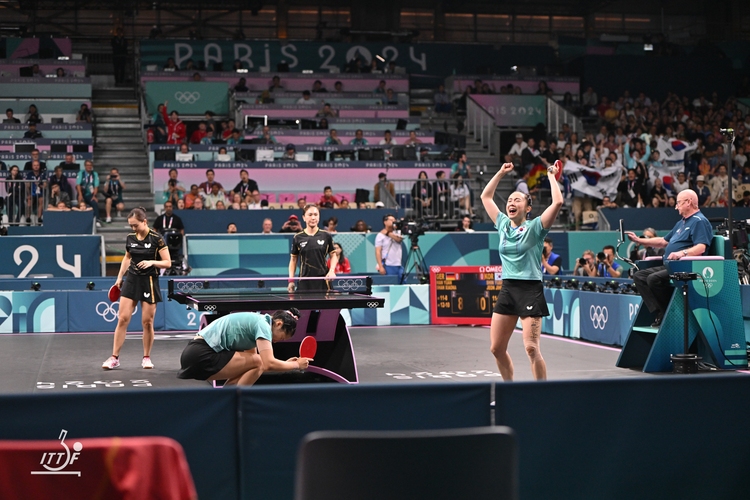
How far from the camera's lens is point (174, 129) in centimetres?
2367

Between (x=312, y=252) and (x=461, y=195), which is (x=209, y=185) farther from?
(x=312, y=252)

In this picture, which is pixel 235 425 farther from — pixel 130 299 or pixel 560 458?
pixel 130 299

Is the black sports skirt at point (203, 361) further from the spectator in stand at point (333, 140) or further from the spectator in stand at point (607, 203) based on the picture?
the spectator in stand at point (333, 140)

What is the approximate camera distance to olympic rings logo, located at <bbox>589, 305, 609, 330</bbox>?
13666 millimetres

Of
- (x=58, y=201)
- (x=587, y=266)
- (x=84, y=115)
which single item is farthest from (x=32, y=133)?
(x=587, y=266)

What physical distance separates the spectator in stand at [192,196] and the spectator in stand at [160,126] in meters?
3.68

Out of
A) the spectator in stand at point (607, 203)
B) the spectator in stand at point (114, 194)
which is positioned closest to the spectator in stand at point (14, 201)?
the spectator in stand at point (114, 194)

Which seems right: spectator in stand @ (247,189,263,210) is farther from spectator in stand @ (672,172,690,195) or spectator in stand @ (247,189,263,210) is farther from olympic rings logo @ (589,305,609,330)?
spectator in stand @ (672,172,690,195)

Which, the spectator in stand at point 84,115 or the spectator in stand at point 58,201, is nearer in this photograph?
the spectator in stand at point 58,201

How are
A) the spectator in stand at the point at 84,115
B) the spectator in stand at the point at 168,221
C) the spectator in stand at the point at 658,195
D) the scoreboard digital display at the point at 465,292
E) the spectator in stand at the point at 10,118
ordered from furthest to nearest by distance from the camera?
the spectator in stand at the point at 84,115 → the spectator in stand at the point at 10,118 → the spectator in stand at the point at 658,195 → the spectator in stand at the point at 168,221 → the scoreboard digital display at the point at 465,292

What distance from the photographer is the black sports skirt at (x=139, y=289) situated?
10.7m

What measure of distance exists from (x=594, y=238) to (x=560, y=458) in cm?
1591

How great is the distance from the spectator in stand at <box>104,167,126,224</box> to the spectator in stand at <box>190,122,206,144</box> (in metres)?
2.85

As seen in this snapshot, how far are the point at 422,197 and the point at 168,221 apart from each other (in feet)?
18.9
